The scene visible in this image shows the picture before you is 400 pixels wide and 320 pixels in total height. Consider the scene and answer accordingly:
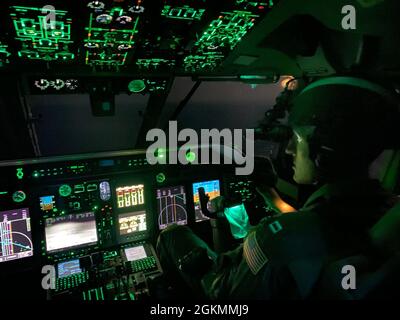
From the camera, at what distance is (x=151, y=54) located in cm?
176

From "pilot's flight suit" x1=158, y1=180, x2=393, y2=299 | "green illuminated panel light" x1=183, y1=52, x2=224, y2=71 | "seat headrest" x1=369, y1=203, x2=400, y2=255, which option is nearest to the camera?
"seat headrest" x1=369, y1=203, x2=400, y2=255

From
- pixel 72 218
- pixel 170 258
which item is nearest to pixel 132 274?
pixel 170 258

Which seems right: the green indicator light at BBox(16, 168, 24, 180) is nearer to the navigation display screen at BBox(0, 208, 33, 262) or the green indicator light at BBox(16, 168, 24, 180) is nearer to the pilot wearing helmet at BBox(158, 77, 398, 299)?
the navigation display screen at BBox(0, 208, 33, 262)

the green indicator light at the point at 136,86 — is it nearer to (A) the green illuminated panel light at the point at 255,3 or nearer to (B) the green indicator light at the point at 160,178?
(B) the green indicator light at the point at 160,178

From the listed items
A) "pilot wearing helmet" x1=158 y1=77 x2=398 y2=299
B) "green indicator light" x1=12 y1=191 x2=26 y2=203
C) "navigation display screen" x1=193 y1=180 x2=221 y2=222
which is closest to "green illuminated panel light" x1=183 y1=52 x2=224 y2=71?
"navigation display screen" x1=193 y1=180 x2=221 y2=222

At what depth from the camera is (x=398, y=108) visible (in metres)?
0.87

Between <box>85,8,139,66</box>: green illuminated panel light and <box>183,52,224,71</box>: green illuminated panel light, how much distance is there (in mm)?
443

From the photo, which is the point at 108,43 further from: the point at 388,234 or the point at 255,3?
the point at 388,234

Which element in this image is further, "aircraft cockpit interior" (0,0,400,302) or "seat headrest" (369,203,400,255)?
"aircraft cockpit interior" (0,0,400,302)

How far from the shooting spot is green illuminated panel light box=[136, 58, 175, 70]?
1.85 meters

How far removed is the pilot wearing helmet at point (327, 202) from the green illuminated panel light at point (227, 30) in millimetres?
795

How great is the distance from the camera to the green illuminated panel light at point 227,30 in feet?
5.09

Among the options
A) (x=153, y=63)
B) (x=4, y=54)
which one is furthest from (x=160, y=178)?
(x=4, y=54)

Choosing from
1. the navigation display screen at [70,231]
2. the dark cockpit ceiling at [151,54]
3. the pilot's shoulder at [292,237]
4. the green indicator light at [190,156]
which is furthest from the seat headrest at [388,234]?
the navigation display screen at [70,231]
